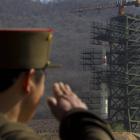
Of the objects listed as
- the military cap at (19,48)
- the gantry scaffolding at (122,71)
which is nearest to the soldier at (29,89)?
the military cap at (19,48)

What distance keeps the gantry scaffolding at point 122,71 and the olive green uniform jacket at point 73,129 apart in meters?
56.5

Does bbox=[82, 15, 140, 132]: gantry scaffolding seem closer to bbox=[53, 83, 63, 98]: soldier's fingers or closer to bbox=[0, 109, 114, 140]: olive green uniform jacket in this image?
bbox=[53, 83, 63, 98]: soldier's fingers

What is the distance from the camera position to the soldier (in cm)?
A: 187

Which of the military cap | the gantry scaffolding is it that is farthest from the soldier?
the gantry scaffolding

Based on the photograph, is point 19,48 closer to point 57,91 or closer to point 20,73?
point 20,73

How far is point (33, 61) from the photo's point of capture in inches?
79.4

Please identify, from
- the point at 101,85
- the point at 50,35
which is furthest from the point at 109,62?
the point at 50,35

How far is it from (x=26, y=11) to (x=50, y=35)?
151 m

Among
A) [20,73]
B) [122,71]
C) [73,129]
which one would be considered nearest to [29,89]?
[20,73]

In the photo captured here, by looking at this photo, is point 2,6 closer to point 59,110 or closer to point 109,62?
point 109,62

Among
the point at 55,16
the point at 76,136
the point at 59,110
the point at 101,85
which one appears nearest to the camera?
the point at 76,136

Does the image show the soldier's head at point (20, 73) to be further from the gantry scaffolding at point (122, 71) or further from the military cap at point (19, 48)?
the gantry scaffolding at point (122, 71)

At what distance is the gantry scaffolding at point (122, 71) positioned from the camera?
196 feet

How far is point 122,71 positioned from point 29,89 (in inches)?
2317
